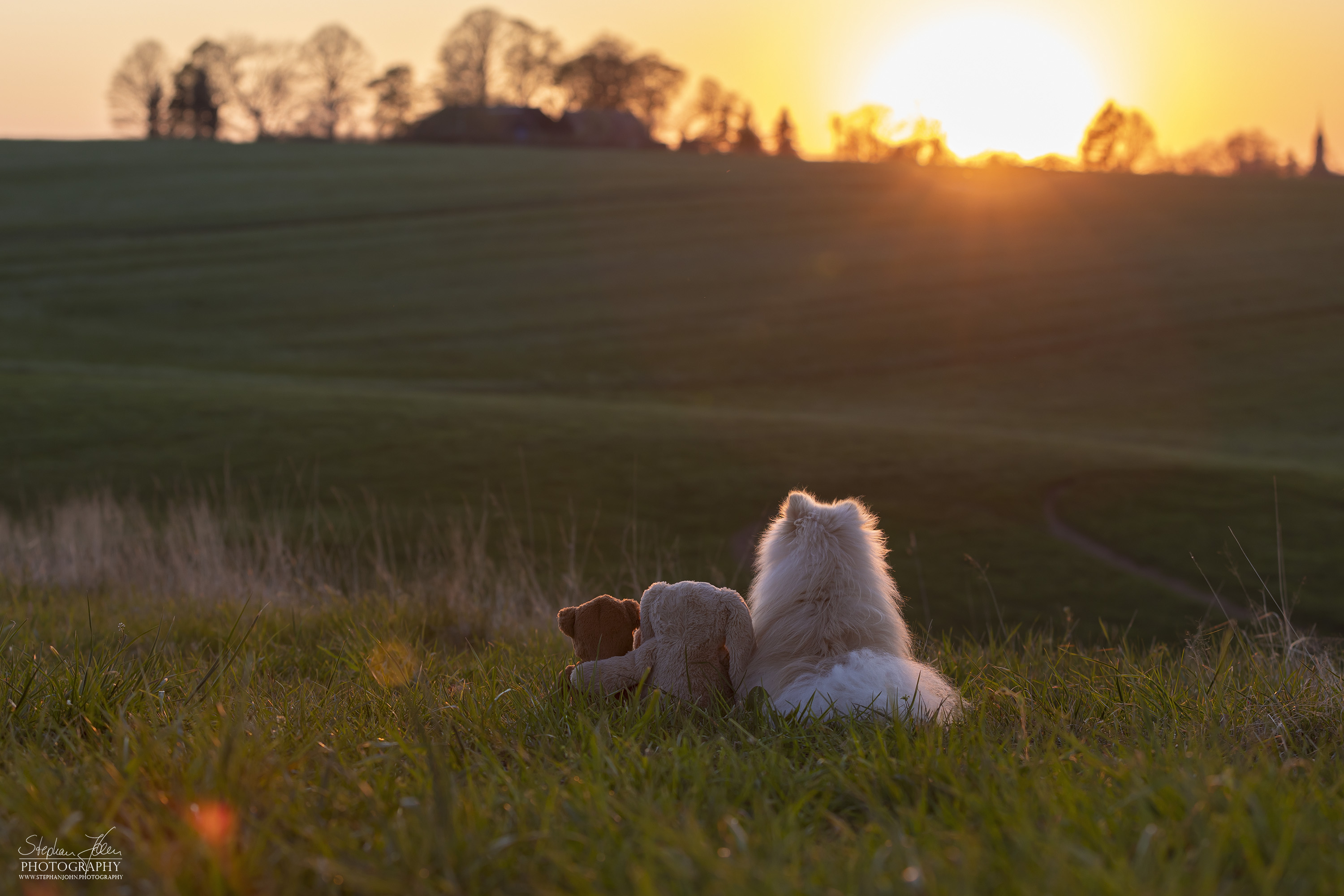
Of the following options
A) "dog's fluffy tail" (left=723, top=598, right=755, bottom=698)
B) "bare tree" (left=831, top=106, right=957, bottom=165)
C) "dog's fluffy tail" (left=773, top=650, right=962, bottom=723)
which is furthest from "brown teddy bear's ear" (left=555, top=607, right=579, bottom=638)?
"bare tree" (left=831, top=106, right=957, bottom=165)

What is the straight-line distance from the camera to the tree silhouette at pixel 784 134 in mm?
105250

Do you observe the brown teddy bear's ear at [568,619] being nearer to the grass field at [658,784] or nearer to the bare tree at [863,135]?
the grass field at [658,784]

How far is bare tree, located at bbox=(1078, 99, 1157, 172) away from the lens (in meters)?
106

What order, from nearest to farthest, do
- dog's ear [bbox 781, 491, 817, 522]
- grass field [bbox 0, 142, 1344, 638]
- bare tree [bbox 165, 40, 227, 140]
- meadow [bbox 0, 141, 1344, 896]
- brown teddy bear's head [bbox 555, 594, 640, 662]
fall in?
meadow [bbox 0, 141, 1344, 896]
dog's ear [bbox 781, 491, 817, 522]
brown teddy bear's head [bbox 555, 594, 640, 662]
grass field [bbox 0, 142, 1344, 638]
bare tree [bbox 165, 40, 227, 140]

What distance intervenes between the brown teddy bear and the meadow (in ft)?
0.73

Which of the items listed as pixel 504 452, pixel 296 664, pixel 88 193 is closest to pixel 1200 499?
pixel 504 452

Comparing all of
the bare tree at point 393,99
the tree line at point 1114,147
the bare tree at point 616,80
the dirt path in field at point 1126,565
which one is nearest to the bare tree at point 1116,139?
the tree line at point 1114,147

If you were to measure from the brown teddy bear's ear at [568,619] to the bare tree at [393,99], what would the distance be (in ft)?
339

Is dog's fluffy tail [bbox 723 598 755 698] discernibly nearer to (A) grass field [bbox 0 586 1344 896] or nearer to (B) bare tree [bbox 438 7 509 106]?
(A) grass field [bbox 0 586 1344 896]

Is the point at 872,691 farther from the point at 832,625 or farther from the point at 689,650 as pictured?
the point at 689,650

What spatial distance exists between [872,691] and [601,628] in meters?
1.11

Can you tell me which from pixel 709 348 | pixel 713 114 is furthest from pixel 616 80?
pixel 709 348

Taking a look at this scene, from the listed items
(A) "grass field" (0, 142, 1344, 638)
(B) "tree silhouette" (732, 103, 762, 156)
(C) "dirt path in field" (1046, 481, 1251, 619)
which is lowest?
(C) "dirt path in field" (1046, 481, 1251, 619)

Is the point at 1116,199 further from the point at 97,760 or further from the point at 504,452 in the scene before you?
the point at 97,760
